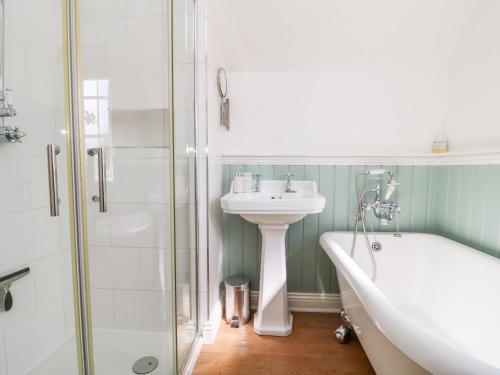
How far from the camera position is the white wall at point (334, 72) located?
1824 millimetres

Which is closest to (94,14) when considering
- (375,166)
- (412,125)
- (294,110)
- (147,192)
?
(147,192)

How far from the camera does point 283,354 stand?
1618 mm

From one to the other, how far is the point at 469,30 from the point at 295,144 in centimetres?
124

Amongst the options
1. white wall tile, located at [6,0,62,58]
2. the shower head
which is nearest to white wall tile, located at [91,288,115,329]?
white wall tile, located at [6,0,62,58]

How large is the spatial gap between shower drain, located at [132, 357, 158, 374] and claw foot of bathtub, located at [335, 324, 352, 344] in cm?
102

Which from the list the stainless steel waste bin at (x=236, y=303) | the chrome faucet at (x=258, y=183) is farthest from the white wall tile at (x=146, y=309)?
the chrome faucet at (x=258, y=183)

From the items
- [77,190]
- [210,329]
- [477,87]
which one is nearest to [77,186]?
[77,190]

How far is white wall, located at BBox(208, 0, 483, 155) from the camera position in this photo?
1824 millimetres

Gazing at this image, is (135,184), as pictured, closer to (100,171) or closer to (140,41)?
(100,171)

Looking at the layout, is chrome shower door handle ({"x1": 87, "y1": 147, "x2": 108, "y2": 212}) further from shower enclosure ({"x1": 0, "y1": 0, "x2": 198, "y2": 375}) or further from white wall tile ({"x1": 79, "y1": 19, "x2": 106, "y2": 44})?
white wall tile ({"x1": 79, "y1": 19, "x2": 106, "y2": 44})

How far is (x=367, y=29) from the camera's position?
1.88m

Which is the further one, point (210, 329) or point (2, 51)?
point (210, 329)

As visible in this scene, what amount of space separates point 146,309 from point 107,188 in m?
0.62

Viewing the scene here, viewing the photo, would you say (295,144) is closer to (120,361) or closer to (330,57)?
(330,57)
